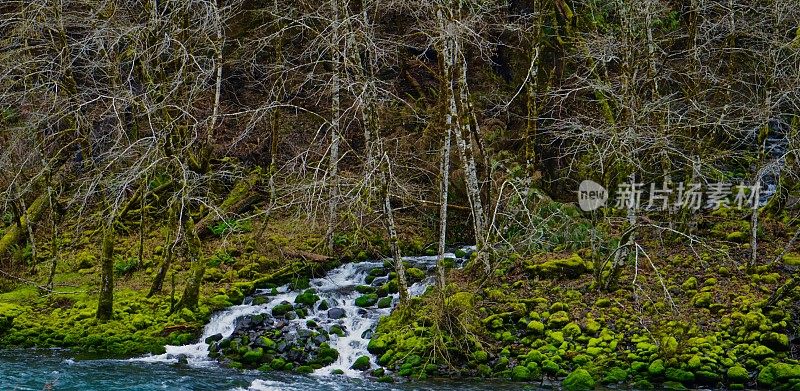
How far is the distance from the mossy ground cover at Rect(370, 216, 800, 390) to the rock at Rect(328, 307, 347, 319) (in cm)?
95

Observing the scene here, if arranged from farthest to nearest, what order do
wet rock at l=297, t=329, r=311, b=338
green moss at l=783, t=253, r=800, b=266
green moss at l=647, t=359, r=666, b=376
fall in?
green moss at l=783, t=253, r=800, b=266, wet rock at l=297, t=329, r=311, b=338, green moss at l=647, t=359, r=666, b=376

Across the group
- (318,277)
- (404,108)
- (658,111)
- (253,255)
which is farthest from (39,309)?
(658,111)

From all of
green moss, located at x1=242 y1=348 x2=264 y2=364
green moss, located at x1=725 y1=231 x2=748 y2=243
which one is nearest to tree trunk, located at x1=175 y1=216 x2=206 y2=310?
green moss, located at x1=242 y1=348 x2=264 y2=364

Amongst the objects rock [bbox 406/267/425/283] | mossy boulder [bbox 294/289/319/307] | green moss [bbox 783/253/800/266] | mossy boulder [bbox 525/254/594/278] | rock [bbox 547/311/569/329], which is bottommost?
mossy boulder [bbox 294/289/319/307]

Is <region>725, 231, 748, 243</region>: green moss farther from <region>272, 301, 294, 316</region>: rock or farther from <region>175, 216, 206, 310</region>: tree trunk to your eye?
<region>175, 216, 206, 310</region>: tree trunk

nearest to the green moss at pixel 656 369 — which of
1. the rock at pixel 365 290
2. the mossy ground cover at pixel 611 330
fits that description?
the mossy ground cover at pixel 611 330

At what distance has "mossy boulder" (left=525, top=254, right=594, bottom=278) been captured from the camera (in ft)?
42.4

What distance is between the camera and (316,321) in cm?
1232

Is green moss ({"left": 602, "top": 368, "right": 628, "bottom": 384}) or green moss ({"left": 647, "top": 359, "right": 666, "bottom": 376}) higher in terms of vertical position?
green moss ({"left": 647, "top": 359, "right": 666, "bottom": 376})

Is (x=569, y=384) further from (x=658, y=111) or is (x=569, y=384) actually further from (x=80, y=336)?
(x=80, y=336)

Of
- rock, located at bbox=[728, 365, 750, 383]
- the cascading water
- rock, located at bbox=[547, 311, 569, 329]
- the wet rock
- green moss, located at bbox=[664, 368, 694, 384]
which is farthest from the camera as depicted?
the wet rock

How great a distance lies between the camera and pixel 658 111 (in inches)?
482

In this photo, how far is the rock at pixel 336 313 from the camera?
1249 cm

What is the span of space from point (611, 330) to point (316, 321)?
4.95m
